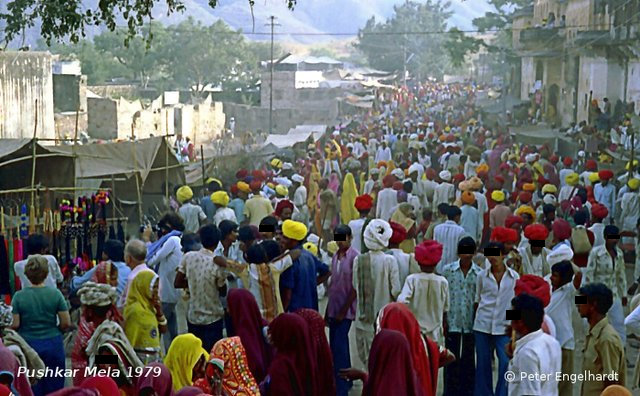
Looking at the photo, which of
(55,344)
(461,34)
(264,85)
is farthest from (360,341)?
(264,85)

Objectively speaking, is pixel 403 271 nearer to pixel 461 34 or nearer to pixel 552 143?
pixel 552 143

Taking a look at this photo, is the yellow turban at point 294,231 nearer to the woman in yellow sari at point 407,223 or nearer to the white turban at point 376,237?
the white turban at point 376,237

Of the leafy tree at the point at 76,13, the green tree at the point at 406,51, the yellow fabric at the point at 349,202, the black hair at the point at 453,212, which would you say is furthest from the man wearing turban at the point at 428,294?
the green tree at the point at 406,51

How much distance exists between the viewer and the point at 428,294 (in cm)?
774

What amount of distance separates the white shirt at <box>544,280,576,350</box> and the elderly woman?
3.53 metres

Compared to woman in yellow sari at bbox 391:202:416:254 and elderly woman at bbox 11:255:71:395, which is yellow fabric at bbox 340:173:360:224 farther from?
elderly woman at bbox 11:255:71:395

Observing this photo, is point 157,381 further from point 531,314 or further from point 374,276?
point 374,276

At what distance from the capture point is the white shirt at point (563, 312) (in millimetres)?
7641

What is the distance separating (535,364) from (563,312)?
2.01m

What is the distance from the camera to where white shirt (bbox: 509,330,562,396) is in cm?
575

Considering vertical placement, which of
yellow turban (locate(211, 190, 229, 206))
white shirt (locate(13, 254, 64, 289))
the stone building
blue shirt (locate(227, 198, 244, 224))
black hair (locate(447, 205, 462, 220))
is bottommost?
blue shirt (locate(227, 198, 244, 224))

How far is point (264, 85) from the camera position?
5666 centimetres

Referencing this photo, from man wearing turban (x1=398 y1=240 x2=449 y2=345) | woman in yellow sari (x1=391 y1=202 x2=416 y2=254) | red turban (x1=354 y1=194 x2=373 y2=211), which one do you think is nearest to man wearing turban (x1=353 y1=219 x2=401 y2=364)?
man wearing turban (x1=398 y1=240 x2=449 y2=345)

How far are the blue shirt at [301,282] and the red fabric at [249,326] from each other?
112 cm
